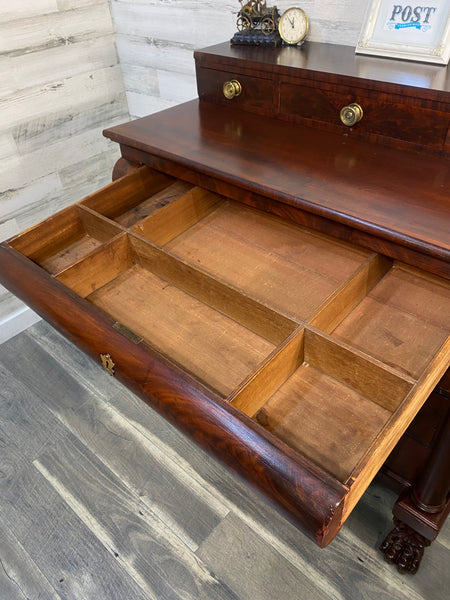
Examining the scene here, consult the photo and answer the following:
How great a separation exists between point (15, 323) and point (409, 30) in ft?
5.68

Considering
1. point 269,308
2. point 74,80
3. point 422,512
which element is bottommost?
point 422,512

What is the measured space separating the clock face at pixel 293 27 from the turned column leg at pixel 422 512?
95cm

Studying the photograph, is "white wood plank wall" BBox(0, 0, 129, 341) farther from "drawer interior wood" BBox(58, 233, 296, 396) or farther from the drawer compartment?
the drawer compartment

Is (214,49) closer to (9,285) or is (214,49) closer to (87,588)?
(9,285)

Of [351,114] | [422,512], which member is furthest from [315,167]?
[422,512]

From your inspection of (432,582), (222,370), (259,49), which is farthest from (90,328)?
(432,582)

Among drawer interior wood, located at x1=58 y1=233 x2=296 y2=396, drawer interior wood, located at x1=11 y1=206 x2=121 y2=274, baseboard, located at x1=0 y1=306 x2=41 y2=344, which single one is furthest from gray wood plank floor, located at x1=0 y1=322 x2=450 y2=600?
drawer interior wood, located at x1=11 y1=206 x2=121 y2=274

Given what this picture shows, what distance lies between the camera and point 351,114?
0.94 m

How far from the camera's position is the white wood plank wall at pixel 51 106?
1.56 m

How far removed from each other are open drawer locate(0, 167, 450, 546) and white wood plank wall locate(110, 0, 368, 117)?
546 millimetres

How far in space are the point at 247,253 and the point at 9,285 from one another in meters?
0.47

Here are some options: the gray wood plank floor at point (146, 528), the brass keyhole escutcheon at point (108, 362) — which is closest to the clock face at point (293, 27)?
the brass keyhole escutcheon at point (108, 362)

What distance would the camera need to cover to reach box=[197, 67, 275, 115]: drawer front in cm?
106

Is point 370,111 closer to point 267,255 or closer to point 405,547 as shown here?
point 267,255
